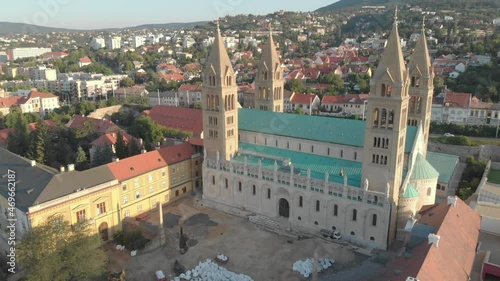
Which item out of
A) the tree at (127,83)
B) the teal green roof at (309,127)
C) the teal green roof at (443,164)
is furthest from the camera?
the tree at (127,83)

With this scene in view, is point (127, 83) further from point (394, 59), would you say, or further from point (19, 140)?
point (394, 59)

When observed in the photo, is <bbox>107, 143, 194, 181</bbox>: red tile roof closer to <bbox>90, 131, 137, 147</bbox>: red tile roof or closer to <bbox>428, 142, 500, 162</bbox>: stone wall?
<bbox>90, 131, 137, 147</bbox>: red tile roof

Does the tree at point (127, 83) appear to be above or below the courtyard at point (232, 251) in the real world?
above

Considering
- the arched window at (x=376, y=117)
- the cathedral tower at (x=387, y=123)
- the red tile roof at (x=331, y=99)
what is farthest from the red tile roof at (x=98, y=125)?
the arched window at (x=376, y=117)

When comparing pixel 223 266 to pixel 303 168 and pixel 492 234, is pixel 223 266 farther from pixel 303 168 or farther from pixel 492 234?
pixel 492 234

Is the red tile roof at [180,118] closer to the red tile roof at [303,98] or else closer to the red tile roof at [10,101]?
the red tile roof at [303,98]

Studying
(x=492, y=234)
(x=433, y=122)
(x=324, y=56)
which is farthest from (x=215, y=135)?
(x=324, y=56)

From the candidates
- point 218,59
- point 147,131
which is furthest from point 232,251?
point 147,131
